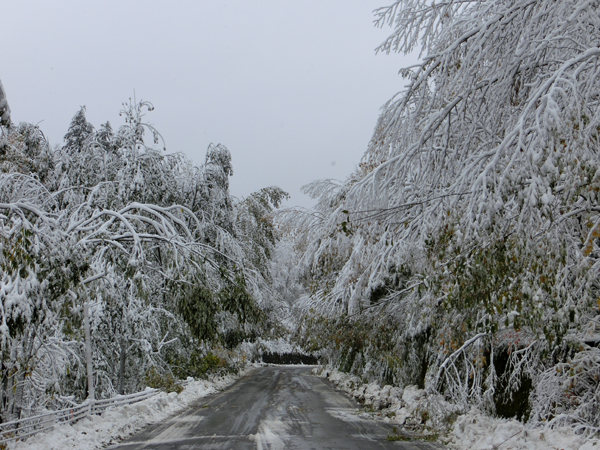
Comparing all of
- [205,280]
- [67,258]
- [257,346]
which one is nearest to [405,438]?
[205,280]

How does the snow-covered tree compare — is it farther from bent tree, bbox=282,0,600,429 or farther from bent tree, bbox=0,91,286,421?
bent tree, bbox=282,0,600,429

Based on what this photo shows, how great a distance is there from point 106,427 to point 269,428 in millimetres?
3514

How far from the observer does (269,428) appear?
12359 millimetres

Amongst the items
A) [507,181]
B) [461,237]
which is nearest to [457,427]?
[461,237]

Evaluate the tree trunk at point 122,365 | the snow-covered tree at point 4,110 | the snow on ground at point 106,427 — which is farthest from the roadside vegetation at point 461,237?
the snow on ground at point 106,427

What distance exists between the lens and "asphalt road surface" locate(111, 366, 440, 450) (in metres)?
10.3

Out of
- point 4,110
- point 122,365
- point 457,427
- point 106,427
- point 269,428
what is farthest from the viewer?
point 122,365

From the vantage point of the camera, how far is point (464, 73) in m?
6.80

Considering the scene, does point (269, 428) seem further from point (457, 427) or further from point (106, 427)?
point (457, 427)

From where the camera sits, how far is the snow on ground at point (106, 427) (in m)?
9.51

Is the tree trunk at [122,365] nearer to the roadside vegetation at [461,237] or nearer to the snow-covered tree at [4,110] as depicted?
the roadside vegetation at [461,237]

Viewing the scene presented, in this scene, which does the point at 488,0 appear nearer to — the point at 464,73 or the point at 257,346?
the point at 464,73

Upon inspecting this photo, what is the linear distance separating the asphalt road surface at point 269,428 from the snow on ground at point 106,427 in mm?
387

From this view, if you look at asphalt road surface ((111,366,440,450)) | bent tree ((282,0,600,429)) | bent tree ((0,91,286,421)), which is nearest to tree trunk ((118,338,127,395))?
bent tree ((0,91,286,421))
